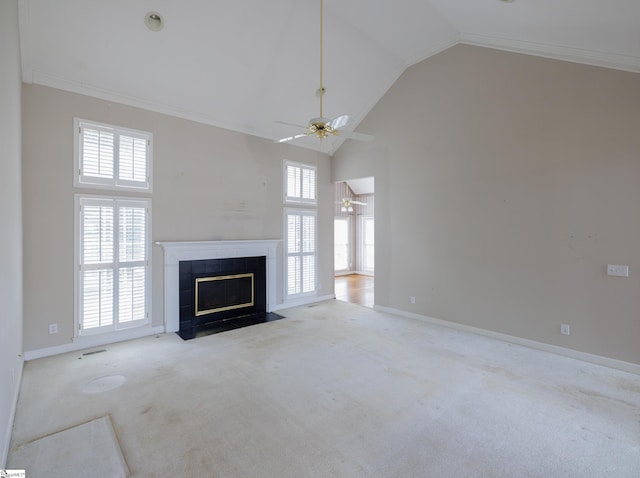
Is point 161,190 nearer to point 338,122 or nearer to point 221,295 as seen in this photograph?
point 221,295

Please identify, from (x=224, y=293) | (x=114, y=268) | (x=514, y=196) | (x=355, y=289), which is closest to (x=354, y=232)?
(x=355, y=289)

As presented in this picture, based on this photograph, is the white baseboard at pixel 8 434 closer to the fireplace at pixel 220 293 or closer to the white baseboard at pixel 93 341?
the white baseboard at pixel 93 341

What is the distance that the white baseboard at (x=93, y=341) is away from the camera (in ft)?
12.5

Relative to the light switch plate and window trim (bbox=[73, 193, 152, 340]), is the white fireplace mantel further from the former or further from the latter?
the light switch plate

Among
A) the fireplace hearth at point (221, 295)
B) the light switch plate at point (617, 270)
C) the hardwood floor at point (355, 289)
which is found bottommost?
the hardwood floor at point (355, 289)

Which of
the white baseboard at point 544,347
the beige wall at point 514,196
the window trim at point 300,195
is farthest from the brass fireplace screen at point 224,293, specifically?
the white baseboard at point 544,347

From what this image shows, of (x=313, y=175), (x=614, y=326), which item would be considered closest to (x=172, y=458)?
(x=614, y=326)

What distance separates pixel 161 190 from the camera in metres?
4.70

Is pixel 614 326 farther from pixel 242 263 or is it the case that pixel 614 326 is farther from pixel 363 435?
pixel 242 263

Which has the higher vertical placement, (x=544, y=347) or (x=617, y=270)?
(x=617, y=270)

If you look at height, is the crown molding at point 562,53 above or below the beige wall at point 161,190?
above

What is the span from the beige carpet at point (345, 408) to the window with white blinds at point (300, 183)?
10.6 feet

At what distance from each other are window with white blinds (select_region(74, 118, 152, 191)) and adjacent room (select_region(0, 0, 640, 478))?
0.09ft

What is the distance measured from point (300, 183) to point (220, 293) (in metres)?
2.86
